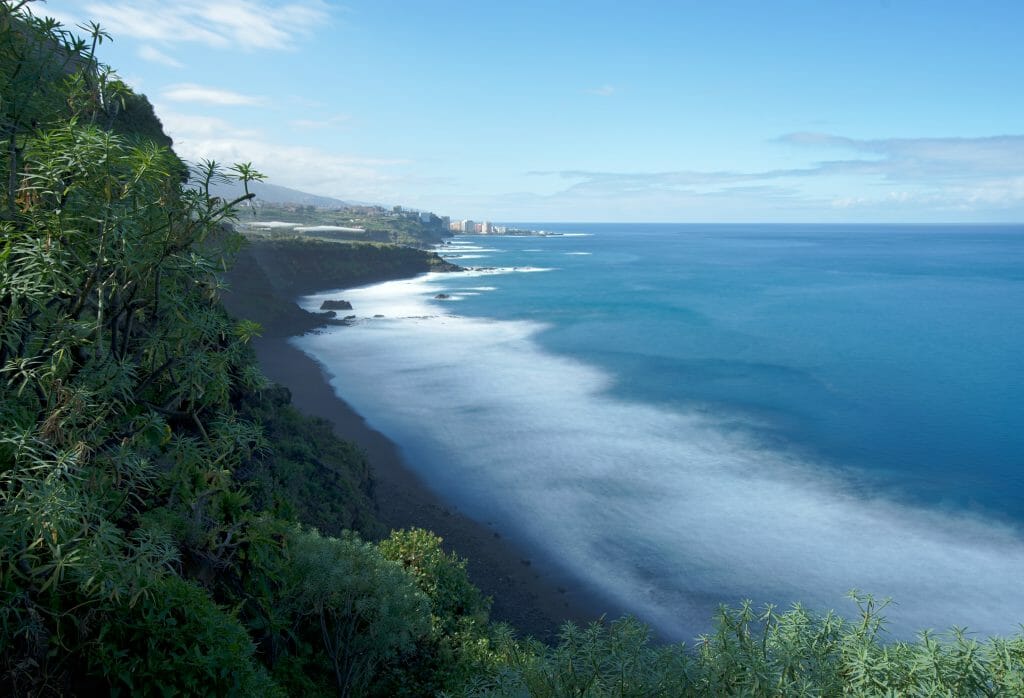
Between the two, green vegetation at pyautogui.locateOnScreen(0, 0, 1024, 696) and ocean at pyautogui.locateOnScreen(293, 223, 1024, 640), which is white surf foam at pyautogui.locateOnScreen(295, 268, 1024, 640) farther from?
green vegetation at pyautogui.locateOnScreen(0, 0, 1024, 696)

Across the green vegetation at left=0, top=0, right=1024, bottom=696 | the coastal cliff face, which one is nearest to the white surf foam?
the green vegetation at left=0, top=0, right=1024, bottom=696

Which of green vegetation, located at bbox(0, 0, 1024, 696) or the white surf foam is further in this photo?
the white surf foam

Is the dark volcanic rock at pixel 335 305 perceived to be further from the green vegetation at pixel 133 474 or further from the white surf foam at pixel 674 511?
the green vegetation at pixel 133 474

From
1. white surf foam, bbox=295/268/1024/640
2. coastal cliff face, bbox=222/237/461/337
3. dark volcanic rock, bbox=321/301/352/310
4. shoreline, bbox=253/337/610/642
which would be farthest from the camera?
dark volcanic rock, bbox=321/301/352/310

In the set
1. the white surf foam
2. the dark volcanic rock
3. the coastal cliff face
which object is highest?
the coastal cliff face

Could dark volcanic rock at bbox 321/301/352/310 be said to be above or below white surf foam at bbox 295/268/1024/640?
above

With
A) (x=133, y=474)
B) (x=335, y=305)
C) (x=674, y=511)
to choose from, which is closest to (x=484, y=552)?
(x=674, y=511)

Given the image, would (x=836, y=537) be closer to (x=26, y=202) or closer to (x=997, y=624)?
(x=997, y=624)

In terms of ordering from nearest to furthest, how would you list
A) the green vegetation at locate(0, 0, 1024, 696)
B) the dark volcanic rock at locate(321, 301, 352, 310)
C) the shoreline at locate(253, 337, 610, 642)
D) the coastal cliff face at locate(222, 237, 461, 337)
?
the green vegetation at locate(0, 0, 1024, 696) < the shoreline at locate(253, 337, 610, 642) < the coastal cliff face at locate(222, 237, 461, 337) < the dark volcanic rock at locate(321, 301, 352, 310)
